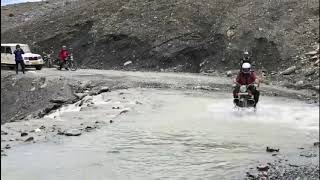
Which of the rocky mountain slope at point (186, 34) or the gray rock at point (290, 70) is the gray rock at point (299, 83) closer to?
the rocky mountain slope at point (186, 34)

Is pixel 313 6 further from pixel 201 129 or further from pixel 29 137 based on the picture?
pixel 29 137

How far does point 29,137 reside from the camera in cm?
998

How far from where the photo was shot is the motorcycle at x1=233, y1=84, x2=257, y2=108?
13.8 metres

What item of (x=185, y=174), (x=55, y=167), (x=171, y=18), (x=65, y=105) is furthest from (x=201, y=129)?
(x=171, y=18)

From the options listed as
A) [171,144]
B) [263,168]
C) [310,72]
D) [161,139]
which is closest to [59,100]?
[161,139]

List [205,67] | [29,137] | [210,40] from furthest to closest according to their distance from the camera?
[210,40] < [205,67] < [29,137]

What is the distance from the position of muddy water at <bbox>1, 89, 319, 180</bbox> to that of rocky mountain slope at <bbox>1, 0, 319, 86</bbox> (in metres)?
8.50

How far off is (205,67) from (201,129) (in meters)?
15.8

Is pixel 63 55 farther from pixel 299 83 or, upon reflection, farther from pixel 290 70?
pixel 299 83

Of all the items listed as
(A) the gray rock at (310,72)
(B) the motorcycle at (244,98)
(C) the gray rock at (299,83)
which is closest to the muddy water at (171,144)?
(B) the motorcycle at (244,98)

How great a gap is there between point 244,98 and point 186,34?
16718 mm

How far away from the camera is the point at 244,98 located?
13.9 metres

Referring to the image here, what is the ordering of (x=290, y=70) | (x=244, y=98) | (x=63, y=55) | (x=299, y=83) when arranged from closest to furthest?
(x=244, y=98) < (x=299, y=83) < (x=290, y=70) < (x=63, y=55)

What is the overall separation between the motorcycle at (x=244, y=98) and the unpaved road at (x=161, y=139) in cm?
31
